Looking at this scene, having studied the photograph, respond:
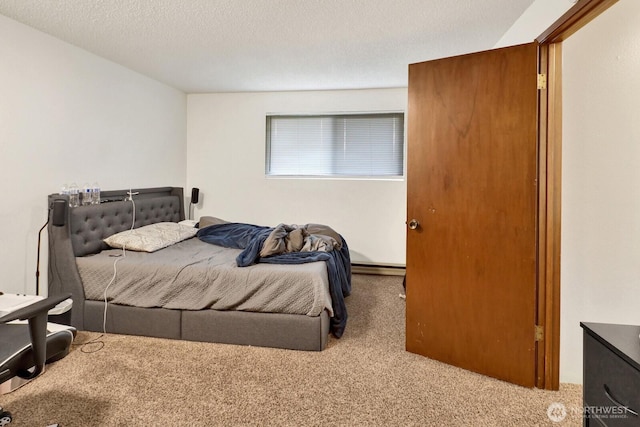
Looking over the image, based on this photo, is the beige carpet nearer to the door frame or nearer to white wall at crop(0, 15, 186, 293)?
the door frame

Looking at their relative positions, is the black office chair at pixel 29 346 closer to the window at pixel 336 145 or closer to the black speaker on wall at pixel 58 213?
the black speaker on wall at pixel 58 213

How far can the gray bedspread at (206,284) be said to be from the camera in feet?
7.89

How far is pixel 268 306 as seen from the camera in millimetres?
2424

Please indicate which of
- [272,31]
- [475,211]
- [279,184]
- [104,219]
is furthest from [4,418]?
[279,184]

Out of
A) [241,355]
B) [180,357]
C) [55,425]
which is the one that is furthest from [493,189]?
[55,425]

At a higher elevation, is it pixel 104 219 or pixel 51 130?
pixel 51 130

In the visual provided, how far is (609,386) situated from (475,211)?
1.18 meters

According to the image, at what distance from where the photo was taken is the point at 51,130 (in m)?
2.79

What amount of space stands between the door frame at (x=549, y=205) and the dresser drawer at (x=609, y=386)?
2.69ft

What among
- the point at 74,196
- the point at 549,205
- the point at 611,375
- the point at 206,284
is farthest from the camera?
the point at 74,196

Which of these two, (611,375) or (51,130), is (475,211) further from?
(51,130)

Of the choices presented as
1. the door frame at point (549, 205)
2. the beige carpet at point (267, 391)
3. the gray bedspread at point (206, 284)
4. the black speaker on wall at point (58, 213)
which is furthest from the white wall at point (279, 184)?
the door frame at point (549, 205)

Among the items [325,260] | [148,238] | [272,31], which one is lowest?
[325,260]

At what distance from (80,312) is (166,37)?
2.31 metres
